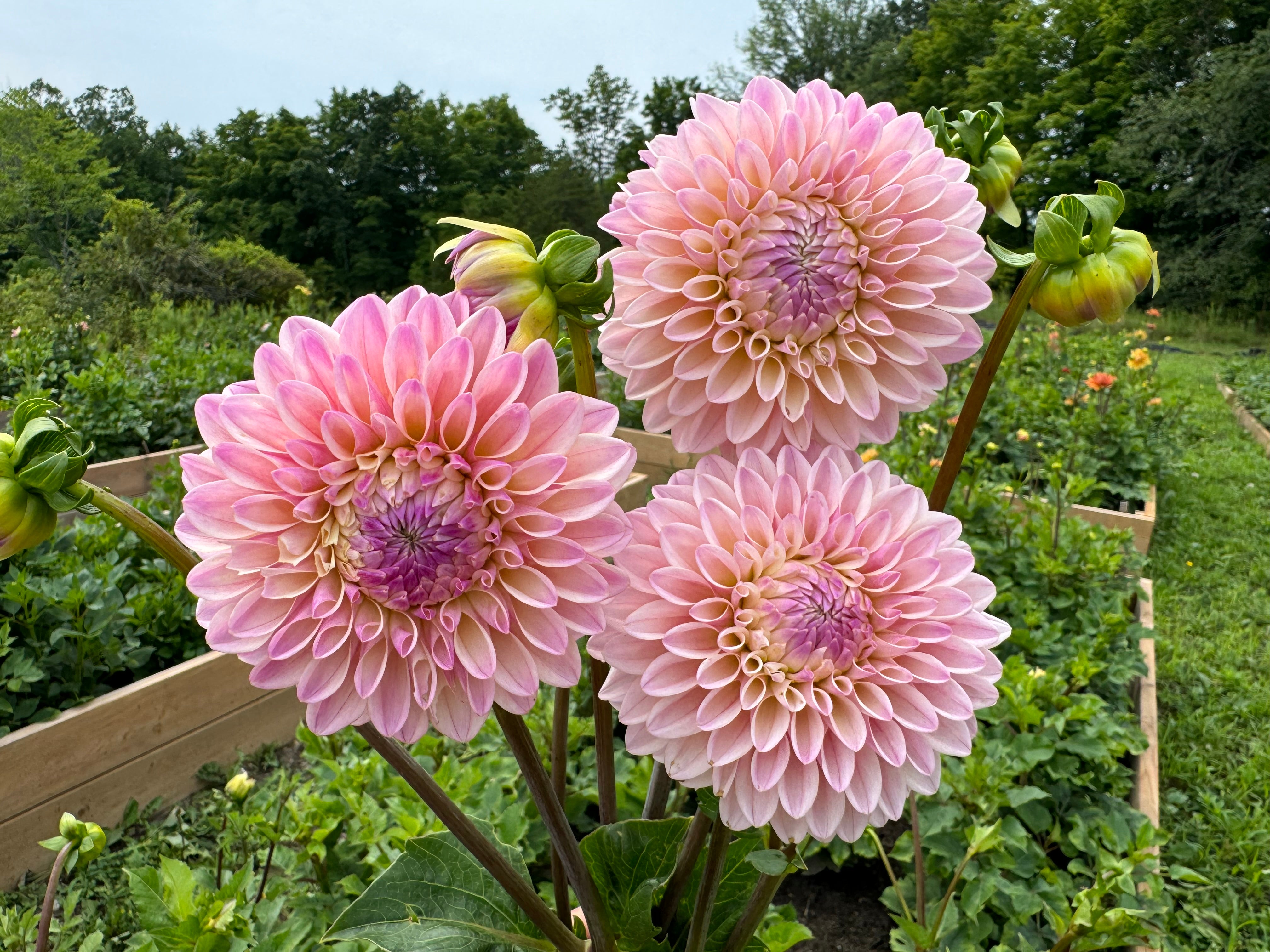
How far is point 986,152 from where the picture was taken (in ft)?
2.17

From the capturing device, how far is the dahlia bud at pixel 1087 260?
550mm

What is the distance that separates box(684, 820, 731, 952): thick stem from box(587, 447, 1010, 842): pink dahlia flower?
0.11m

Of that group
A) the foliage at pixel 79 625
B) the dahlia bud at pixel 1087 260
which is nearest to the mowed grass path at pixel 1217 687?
the dahlia bud at pixel 1087 260

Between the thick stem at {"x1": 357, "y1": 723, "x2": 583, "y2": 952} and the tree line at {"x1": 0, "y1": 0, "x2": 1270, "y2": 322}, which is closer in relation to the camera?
the thick stem at {"x1": 357, "y1": 723, "x2": 583, "y2": 952}

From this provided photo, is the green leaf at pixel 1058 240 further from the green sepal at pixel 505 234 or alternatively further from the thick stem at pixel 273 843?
the thick stem at pixel 273 843

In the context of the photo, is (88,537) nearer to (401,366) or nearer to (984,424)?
(401,366)

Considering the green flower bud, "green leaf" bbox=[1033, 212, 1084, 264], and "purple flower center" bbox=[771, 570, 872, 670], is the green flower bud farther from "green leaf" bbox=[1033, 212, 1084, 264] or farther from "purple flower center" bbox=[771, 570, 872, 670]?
"green leaf" bbox=[1033, 212, 1084, 264]

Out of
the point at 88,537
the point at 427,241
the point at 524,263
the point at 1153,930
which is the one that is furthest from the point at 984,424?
the point at 427,241

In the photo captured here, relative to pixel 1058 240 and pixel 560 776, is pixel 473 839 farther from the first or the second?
pixel 1058 240

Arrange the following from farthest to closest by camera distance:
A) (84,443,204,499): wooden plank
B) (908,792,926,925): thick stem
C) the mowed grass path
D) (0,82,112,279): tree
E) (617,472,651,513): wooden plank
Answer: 1. (0,82,112,279): tree
2. (84,443,204,499): wooden plank
3. (617,472,651,513): wooden plank
4. the mowed grass path
5. (908,792,926,925): thick stem

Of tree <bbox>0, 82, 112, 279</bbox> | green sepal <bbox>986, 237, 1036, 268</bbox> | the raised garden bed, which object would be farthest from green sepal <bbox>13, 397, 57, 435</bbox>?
tree <bbox>0, 82, 112, 279</bbox>

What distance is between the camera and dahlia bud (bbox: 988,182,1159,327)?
0.55 meters

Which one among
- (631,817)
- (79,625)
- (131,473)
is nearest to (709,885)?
(631,817)

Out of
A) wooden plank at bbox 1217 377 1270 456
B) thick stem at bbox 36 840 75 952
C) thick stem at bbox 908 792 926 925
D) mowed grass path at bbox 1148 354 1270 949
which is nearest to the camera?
thick stem at bbox 36 840 75 952
